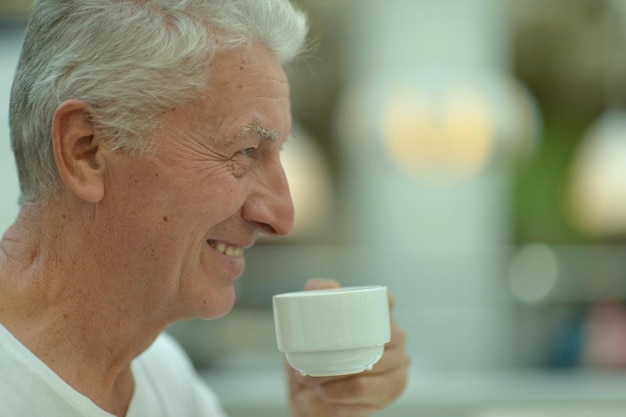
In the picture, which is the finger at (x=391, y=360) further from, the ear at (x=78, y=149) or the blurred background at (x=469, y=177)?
the blurred background at (x=469, y=177)

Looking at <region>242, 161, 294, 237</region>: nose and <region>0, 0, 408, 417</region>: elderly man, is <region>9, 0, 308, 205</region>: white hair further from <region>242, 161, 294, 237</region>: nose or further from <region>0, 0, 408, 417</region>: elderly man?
<region>242, 161, 294, 237</region>: nose

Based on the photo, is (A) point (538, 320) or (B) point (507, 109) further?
(B) point (507, 109)

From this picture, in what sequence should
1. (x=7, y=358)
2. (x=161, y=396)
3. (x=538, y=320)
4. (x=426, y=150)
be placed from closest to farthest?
(x=7, y=358) → (x=161, y=396) → (x=538, y=320) → (x=426, y=150)

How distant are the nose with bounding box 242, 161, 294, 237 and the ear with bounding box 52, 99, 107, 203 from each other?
0.21 m

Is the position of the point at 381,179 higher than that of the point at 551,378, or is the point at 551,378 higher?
the point at 381,179

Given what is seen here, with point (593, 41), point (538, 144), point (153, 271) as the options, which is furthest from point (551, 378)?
point (593, 41)

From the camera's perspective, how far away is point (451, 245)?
197 inches

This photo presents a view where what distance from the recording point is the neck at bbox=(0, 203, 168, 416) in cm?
122

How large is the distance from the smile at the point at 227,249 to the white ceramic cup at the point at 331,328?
0.13 metres

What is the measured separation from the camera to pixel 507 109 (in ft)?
16.6

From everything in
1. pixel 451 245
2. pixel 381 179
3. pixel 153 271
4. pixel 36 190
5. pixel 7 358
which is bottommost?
pixel 7 358

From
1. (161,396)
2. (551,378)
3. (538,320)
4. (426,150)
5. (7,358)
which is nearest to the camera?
(7,358)

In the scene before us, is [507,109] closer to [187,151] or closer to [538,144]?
[538,144]

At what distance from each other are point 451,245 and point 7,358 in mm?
4005
